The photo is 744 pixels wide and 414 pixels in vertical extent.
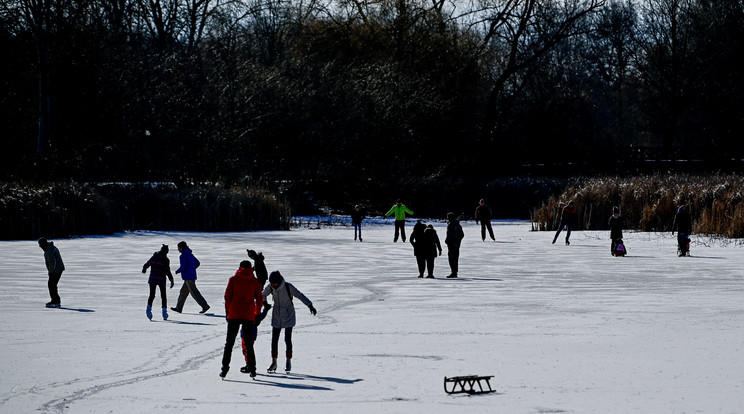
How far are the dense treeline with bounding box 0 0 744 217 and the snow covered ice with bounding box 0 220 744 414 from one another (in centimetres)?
1911

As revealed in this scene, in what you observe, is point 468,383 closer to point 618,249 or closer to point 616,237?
point 618,249

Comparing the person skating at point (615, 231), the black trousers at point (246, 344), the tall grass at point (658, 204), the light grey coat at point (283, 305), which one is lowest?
the black trousers at point (246, 344)

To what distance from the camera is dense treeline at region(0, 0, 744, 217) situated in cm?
4100

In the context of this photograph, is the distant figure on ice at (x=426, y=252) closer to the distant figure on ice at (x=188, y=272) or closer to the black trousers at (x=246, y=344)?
the distant figure on ice at (x=188, y=272)

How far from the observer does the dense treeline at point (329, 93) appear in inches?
1614

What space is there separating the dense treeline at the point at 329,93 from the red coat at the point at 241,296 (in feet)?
91.1

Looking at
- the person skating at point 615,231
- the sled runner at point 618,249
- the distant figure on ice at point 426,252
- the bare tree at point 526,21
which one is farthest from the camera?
the bare tree at point 526,21

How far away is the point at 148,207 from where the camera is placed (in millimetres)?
36875

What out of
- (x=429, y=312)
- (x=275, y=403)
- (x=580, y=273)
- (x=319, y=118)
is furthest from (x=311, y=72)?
(x=275, y=403)

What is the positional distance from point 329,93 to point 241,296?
38417 mm

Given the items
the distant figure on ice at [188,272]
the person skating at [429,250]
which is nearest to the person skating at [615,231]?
the person skating at [429,250]

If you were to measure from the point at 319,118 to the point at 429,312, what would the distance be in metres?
34.0

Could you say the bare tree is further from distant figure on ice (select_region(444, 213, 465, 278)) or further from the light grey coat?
the light grey coat

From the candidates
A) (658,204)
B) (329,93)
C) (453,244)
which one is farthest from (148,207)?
(453,244)
